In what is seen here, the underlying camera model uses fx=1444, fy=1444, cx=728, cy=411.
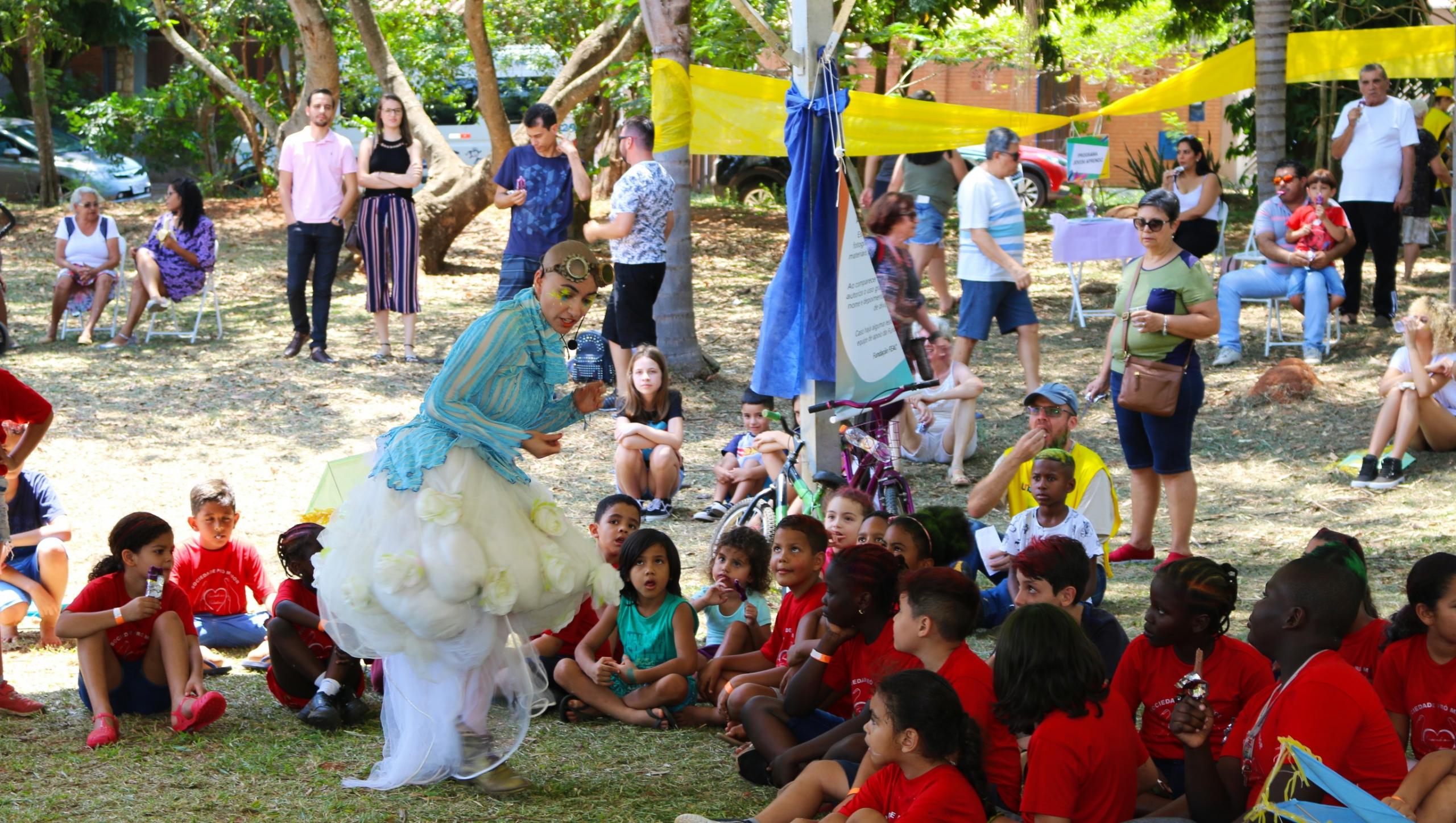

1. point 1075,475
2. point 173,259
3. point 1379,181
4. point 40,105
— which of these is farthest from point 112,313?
point 1379,181

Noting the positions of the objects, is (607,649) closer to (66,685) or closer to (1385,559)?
(66,685)

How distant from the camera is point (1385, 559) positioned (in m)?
6.65

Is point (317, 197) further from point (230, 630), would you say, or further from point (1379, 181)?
point (1379, 181)

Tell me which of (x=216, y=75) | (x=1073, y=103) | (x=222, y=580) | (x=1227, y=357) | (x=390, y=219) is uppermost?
(x=1073, y=103)

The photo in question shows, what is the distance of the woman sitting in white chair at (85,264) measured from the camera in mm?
11234

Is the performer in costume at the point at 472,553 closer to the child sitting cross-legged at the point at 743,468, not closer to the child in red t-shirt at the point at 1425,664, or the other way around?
the child in red t-shirt at the point at 1425,664

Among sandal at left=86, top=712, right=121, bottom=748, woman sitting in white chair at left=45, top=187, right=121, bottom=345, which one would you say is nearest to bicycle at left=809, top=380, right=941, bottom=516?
sandal at left=86, top=712, right=121, bottom=748

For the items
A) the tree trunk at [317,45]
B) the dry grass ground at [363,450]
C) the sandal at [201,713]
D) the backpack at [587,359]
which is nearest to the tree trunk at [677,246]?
the dry grass ground at [363,450]

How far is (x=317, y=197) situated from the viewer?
34.0ft

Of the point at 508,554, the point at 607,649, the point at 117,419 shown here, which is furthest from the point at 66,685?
the point at 117,419

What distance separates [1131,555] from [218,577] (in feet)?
13.4

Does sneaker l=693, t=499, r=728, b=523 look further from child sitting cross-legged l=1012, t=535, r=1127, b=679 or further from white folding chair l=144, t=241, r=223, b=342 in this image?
white folding chair l=144, t=241, r=223, b=342

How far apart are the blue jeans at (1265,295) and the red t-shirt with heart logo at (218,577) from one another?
23.7 ft

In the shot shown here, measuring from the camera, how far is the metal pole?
595 centimetres
